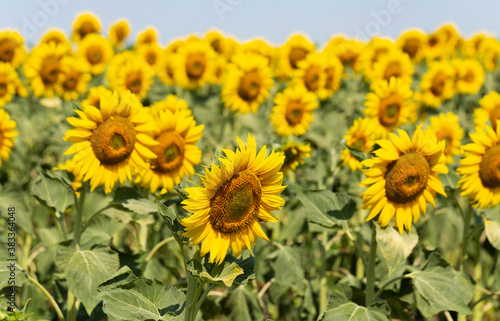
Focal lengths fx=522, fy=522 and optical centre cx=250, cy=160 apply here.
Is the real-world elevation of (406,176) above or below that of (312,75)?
below

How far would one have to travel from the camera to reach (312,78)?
546 centimetres

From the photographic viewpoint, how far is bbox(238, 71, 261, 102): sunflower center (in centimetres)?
497

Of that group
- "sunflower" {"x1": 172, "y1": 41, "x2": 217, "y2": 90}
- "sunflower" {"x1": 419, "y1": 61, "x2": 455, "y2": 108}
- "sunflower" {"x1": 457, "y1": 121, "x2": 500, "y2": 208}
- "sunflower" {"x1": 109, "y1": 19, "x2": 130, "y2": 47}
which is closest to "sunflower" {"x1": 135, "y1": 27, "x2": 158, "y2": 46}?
"sunflower" {"x1": 109, "y1": 19, "x2": 130, "y2": 47}

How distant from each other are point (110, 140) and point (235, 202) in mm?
838

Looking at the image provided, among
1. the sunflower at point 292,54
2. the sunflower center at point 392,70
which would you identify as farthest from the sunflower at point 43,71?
the sunflower center at point 392,70

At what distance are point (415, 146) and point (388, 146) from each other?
0.14 m

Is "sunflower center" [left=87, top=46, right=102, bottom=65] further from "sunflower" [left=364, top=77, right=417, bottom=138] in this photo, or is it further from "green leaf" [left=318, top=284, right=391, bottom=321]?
"green leaf" [left=318, top=284, right=391, bottom=321]

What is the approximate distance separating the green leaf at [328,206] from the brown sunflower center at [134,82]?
3379 millimetres

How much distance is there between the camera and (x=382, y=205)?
95.9 inches

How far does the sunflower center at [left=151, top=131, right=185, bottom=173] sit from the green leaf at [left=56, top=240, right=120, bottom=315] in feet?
1.71

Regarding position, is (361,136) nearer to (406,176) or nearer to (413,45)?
(406,176)

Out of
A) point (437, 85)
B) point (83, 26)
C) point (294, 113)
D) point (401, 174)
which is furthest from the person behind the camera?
point (83, 26)

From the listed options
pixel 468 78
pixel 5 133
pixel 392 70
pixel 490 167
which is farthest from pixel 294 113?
pixel 468 78

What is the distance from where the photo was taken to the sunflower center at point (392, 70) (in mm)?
5520
